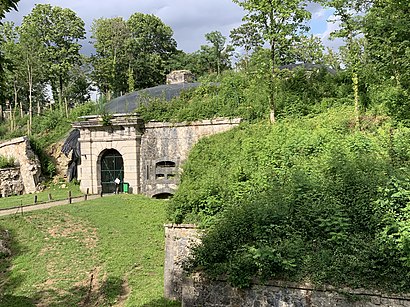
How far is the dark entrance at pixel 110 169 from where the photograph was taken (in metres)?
19.9

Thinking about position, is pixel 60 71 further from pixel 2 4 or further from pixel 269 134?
pixel 2 4

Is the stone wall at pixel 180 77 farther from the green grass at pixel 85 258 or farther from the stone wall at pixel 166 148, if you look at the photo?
the green grass at pixel 85 258

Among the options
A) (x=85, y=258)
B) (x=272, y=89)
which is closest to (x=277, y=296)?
(x=85, y=258)

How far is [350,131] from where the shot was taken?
12.1m

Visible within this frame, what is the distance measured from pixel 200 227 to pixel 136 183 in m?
10.1

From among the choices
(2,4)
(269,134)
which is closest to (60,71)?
(269,134)

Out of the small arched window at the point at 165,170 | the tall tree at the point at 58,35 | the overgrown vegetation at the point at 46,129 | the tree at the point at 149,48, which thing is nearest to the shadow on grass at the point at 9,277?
the small arched window at the point at 165,170

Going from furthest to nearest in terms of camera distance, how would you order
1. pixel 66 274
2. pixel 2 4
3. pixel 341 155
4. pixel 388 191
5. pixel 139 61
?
1. pixel 139 61
2. pixel 66 274
3. pixel 341 155
4. pixel 388 191
5. pixel 2 4

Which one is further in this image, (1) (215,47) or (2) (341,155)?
(1) (215,47)

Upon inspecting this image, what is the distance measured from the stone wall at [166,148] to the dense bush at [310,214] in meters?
6.29

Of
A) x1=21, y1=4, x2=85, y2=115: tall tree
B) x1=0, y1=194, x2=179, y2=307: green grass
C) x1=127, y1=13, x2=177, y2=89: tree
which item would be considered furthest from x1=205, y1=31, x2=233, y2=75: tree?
x1=0, y1=194, x2=179, y2=307: green grass

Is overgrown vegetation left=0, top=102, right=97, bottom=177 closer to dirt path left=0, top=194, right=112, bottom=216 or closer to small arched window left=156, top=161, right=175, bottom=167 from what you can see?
dirt path left=0, top=194, right=112, bottom=216

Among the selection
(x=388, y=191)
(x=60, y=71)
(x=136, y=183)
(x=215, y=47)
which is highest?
(x=215, y=47)

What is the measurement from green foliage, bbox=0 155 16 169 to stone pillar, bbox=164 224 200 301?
16.3 meters
